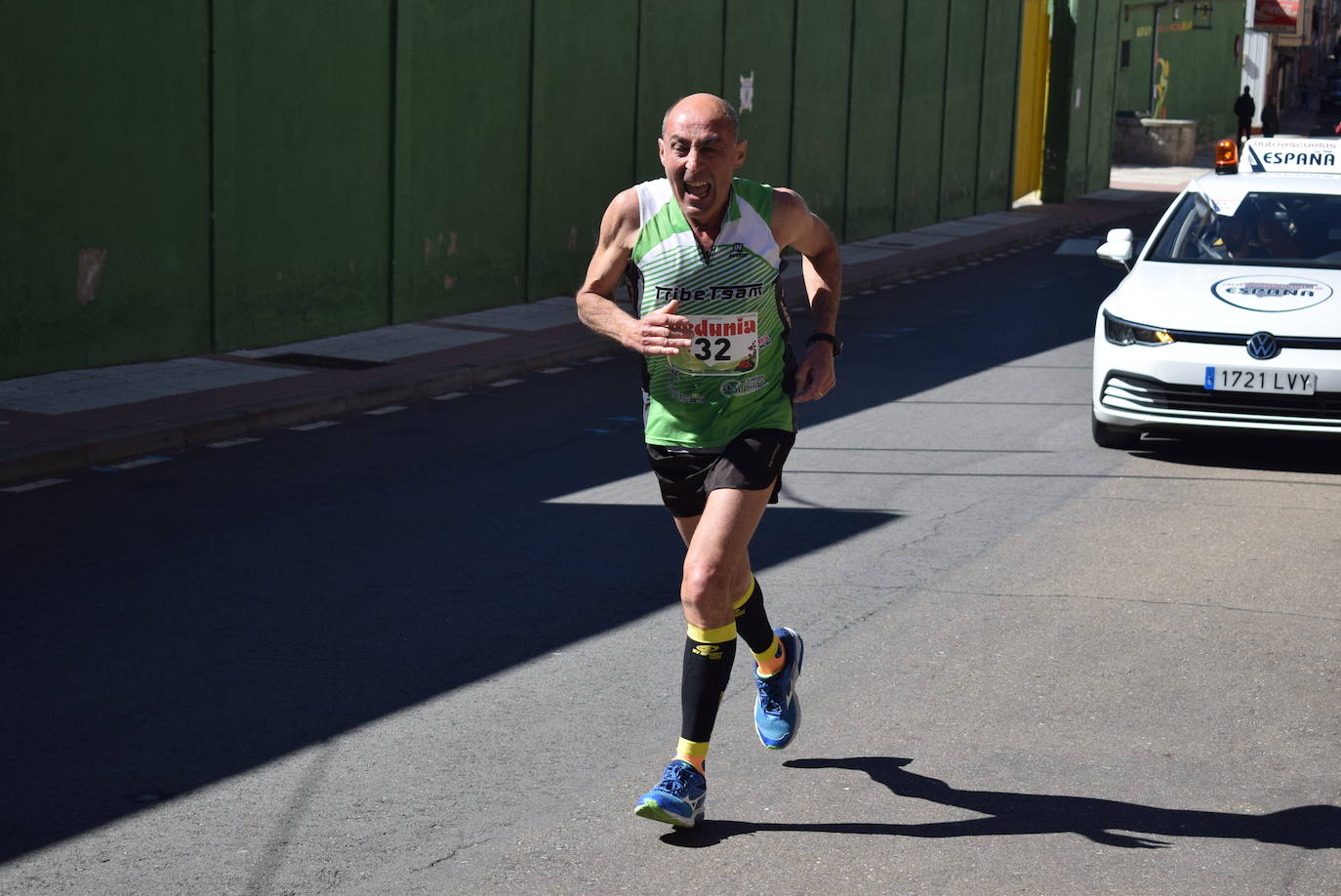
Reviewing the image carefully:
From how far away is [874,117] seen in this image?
88.3ft

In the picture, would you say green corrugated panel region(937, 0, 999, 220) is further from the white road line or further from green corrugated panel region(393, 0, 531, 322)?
the white road line

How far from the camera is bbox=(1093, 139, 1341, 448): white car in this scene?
33.6 ft

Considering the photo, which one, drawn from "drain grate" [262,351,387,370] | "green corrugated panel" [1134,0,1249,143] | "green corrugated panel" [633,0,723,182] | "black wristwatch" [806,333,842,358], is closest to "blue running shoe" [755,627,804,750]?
"black wristwatch" [806,333,842,358]

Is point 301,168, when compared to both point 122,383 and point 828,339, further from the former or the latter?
point 828,339

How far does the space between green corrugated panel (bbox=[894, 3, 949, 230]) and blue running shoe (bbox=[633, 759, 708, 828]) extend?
23.9m

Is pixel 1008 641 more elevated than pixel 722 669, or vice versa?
pixel 722 669

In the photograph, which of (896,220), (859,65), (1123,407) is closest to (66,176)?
(1123,407)

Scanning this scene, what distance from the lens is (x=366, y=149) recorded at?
51.1 feet

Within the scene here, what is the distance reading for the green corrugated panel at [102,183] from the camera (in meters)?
12.2

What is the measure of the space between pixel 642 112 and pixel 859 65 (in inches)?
282

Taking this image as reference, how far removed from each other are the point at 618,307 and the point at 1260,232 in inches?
311

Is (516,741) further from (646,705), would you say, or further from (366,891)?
(366,891)

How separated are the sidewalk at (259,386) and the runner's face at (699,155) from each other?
19.2 feet

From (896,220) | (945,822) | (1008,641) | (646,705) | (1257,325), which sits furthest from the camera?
(896,220)
